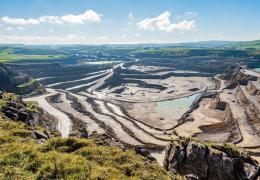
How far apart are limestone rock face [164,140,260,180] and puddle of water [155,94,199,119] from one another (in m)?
82.0

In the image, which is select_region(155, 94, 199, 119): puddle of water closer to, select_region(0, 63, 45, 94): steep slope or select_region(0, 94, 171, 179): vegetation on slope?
select_region(0, 63, 45, 94): steep slope

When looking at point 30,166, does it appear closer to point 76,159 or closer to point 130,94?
point 76,159

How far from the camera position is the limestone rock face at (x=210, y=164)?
161 feet

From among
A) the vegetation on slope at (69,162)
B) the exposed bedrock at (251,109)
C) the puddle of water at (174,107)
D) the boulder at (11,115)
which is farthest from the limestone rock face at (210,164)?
the puddle of water at (174,107)

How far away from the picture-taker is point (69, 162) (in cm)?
3612

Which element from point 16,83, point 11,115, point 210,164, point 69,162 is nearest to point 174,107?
point 16,83

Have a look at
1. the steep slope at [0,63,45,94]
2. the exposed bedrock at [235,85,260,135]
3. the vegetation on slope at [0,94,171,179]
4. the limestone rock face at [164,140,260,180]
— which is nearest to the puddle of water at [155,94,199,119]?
the exposed bedrock at [235,85,260,135]

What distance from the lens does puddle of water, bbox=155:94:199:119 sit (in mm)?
141600

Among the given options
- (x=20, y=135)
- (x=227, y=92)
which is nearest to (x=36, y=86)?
(x=227, y=92)

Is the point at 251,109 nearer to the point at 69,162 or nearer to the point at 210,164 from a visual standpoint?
the point at 210,164

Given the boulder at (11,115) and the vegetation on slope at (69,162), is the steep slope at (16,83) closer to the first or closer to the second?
the boulder at (11,115)

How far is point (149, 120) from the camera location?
12719 cm

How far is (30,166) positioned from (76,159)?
4.90m

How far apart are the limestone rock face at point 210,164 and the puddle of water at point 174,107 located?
82.0 meters
